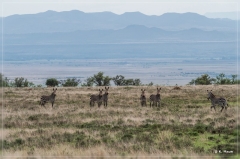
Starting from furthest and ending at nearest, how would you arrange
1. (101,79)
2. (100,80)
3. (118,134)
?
(100,80) < (101,79) < (118,134)

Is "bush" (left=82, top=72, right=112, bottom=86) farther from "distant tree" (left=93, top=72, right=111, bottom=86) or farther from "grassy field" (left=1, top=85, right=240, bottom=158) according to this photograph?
"grassy field" (left=1, top=85, right=240, bottom=158)

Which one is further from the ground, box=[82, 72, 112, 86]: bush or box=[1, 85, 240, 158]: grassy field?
box=[82, 72, 112, 86]: bush

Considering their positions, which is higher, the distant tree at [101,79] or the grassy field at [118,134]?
the distant tree at [101,79]

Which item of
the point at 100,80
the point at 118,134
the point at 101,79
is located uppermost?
the point at 101,79

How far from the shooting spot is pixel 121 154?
42.9ft

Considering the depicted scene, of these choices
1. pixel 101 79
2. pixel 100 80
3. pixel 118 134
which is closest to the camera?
pixel 118 134

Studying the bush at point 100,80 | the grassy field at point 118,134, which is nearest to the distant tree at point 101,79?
the bush at point 100,80

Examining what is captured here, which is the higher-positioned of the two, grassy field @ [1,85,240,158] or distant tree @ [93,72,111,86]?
distant tree @ [93,72,111,86]

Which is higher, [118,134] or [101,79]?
[101,79]

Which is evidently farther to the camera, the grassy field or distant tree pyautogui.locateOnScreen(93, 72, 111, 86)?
distant tree pyautogui.locateOnScreen(93, 72, 111, 86)

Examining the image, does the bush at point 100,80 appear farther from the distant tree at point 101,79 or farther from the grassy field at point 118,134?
the grassy field at point 118,134

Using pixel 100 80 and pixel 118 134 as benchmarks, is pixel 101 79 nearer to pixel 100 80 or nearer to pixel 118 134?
pixel 100 80

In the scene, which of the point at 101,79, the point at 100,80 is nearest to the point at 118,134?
the point at 101,79

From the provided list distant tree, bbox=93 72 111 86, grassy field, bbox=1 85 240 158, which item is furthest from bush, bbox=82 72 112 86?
grassy field, bbox=1 85 240 158
